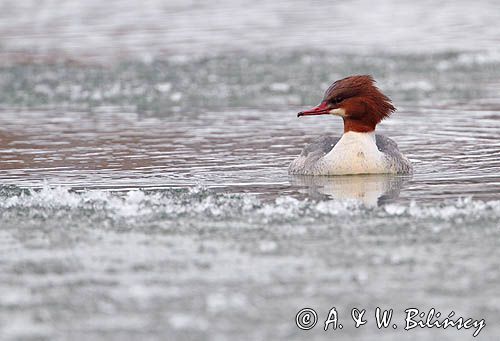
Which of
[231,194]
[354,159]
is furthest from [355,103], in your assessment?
[231,194]

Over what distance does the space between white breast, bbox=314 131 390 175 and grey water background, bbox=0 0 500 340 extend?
12 centimetres

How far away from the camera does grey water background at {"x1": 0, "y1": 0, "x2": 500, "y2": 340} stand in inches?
222

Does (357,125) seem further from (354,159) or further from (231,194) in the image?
(231,194)

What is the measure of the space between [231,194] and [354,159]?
1.35m

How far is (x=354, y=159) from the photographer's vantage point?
30.2 feet

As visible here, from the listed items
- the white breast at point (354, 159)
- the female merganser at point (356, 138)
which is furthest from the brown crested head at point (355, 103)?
the white breast at point (354, 159)

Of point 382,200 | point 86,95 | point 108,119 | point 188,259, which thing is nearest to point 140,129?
point 108,119

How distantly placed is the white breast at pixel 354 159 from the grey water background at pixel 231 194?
123 mm

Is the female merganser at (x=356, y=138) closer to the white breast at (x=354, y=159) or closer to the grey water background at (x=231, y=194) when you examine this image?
the white breast at (x=354, y=159)

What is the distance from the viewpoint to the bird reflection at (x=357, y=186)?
8.28m

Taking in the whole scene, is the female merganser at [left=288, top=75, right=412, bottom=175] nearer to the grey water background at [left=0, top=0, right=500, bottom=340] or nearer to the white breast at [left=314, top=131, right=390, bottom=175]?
the white breast at [left=314, top=131, right=390, bottom=175]

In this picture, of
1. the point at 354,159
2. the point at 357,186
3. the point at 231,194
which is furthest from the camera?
the point at 354,159

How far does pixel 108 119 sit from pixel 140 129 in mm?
930

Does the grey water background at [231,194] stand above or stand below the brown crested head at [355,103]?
below
